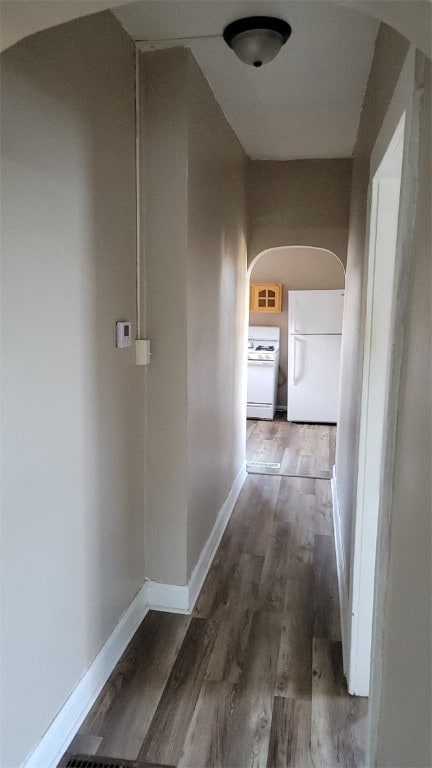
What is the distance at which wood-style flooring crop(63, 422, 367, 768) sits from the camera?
1675 millimetres

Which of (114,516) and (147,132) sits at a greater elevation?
(147,132)

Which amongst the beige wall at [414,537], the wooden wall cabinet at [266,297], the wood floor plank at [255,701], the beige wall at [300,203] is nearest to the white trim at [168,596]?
the wood floor plank at [255,701]

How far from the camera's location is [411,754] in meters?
0.89

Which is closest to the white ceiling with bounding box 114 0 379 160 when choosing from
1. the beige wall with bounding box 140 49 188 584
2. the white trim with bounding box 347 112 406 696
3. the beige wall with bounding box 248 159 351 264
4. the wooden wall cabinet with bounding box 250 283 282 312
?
the beige wall with bounding box 140 49 188 584

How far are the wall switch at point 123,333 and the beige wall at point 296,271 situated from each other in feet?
14.8

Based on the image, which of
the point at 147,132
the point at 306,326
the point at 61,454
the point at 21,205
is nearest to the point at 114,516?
the point at 61,454

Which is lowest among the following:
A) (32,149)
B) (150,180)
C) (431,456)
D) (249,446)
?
(249,446)

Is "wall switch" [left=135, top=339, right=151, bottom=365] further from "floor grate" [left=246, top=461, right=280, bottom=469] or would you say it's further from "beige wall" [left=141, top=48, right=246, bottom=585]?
"floor grate" [left=246, top=461, right=280, bottom=469]

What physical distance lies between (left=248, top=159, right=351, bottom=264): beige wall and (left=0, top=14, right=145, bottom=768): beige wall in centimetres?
191

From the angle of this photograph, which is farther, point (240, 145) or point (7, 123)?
point (240, 145)

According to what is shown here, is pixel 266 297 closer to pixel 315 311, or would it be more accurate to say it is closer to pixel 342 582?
pixel 315 311

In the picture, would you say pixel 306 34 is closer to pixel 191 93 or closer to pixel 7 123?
pixel 191 93

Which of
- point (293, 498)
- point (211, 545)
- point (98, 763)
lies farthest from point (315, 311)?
point (98, 763)

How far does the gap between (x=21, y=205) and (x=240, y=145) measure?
2356mm
